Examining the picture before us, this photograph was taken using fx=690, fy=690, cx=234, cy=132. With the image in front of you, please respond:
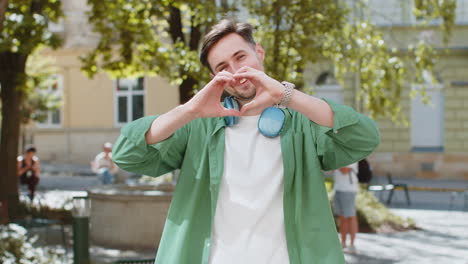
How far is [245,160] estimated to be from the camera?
2512 millimetres

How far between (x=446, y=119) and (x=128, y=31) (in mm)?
16125

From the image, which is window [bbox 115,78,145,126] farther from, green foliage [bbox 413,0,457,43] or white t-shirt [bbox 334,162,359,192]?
white t-shirt [bbox 334,162,359,192]

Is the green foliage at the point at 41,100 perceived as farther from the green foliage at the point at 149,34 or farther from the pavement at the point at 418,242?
the green foliage at the point at 149,34

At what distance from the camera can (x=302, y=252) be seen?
239 centimetres

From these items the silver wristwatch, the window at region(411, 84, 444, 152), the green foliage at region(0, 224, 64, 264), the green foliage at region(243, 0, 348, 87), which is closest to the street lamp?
the green foliage at region(0, 224, 64, 264)

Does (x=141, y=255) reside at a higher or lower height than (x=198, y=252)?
lower

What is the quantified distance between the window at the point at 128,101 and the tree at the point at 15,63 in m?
17.4

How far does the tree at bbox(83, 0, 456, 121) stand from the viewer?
10195 mm

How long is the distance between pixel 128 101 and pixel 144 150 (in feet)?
93.7

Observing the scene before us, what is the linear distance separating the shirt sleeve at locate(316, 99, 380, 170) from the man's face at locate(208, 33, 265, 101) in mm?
303

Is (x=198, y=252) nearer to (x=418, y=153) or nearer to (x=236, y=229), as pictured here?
(x=236, y=229)

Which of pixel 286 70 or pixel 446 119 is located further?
pixel 446 119

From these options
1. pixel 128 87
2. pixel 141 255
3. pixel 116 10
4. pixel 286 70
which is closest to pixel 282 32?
pixel 286 70

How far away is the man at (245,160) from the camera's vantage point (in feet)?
7.81
